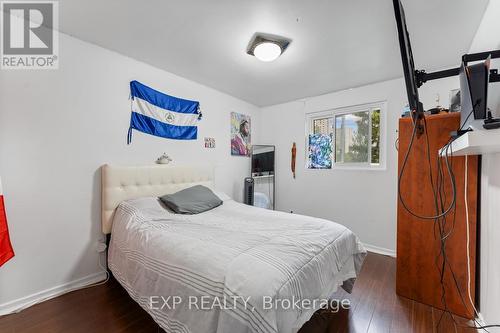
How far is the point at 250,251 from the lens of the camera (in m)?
1.33

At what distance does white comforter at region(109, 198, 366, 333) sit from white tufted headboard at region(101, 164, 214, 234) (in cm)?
24

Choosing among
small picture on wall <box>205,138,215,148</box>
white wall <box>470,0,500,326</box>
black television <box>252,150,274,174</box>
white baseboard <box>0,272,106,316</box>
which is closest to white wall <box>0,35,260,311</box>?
white baseboard <box>0,272,106,316</box>

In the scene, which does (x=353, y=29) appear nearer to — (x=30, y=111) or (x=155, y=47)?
(x=155, y=47)

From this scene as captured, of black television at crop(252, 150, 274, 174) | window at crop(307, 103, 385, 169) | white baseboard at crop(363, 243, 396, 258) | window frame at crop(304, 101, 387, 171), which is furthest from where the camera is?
black television at crop(252, 150, 274, 174)

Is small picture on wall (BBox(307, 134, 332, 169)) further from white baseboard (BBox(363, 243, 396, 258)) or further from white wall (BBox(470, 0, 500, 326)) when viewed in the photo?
white wall (BBox(470, 0, 500, 326))

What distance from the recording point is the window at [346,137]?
3215mm

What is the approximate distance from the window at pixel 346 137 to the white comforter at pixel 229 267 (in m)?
1.82

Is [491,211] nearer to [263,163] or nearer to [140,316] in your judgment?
[140,316]

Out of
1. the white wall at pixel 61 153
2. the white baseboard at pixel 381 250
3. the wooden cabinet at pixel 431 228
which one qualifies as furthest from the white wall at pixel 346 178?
the white wall at pixel 61 153

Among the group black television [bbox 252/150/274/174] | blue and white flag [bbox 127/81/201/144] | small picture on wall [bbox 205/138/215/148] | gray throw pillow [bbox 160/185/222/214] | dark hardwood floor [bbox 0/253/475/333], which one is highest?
blue and white flag [bbox 127/81/201/144]

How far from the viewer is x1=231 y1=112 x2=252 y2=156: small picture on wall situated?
383 centimetres

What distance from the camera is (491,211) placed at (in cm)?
153

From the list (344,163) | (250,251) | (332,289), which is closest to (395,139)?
(344,163)

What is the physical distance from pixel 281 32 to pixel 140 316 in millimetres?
2718
